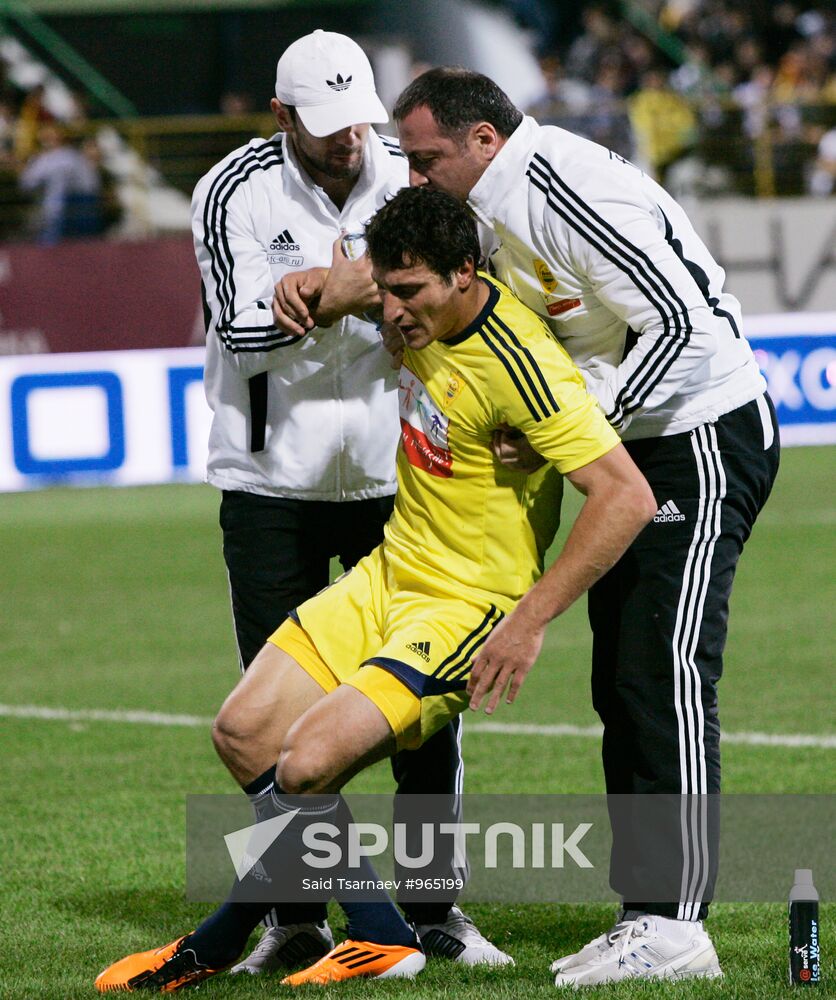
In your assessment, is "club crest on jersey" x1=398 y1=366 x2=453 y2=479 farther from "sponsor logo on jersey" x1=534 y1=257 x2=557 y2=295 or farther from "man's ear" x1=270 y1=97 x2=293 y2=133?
"man's ear" x1=270 y1=97 x2=293 y2=133

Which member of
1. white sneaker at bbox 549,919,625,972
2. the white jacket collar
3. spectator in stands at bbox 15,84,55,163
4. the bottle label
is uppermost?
spectator in stands at bbox 15,84,55,163

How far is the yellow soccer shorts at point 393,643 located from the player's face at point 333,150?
1113mm

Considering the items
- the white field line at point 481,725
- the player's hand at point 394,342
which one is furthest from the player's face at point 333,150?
the white field line at point 481,725

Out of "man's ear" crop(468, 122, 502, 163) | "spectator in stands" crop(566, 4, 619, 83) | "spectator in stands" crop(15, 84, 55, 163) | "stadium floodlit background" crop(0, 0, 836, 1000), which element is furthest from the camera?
"spectator in stands" crop(566, 4, 619, 83)

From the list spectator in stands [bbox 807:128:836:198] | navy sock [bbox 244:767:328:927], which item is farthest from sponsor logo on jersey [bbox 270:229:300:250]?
spectator in stands [bbox 807:128:836:198]

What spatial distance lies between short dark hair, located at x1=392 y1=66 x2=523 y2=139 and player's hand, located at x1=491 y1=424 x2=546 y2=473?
75 centimetres

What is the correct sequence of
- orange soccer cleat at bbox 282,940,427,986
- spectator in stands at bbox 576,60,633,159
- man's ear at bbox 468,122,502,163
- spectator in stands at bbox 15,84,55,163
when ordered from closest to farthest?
man's ear at bbox 468,122,502,163
orange soccer cleat at bbox 282,940,427,986
spectator in stands at bbox 576,60,633,159
spectator in stands at bbox 15,84,55,163

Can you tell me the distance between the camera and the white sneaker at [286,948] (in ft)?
15.1

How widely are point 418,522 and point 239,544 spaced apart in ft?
2.56

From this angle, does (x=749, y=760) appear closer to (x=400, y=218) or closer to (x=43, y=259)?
(x=400, y=218)

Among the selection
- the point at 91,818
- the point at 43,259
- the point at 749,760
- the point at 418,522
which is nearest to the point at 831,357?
the point at 43,259

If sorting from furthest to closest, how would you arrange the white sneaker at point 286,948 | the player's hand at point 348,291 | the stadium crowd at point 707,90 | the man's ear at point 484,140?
the stadium crowd at point 707,90 < the white sneaker at point 286,948 < the player's hand at point 348,291 < the man's ear at point 484,140

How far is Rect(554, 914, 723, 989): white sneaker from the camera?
4.26 m

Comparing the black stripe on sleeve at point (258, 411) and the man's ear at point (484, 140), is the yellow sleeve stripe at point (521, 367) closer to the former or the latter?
the man's ear at point (484, 140)
